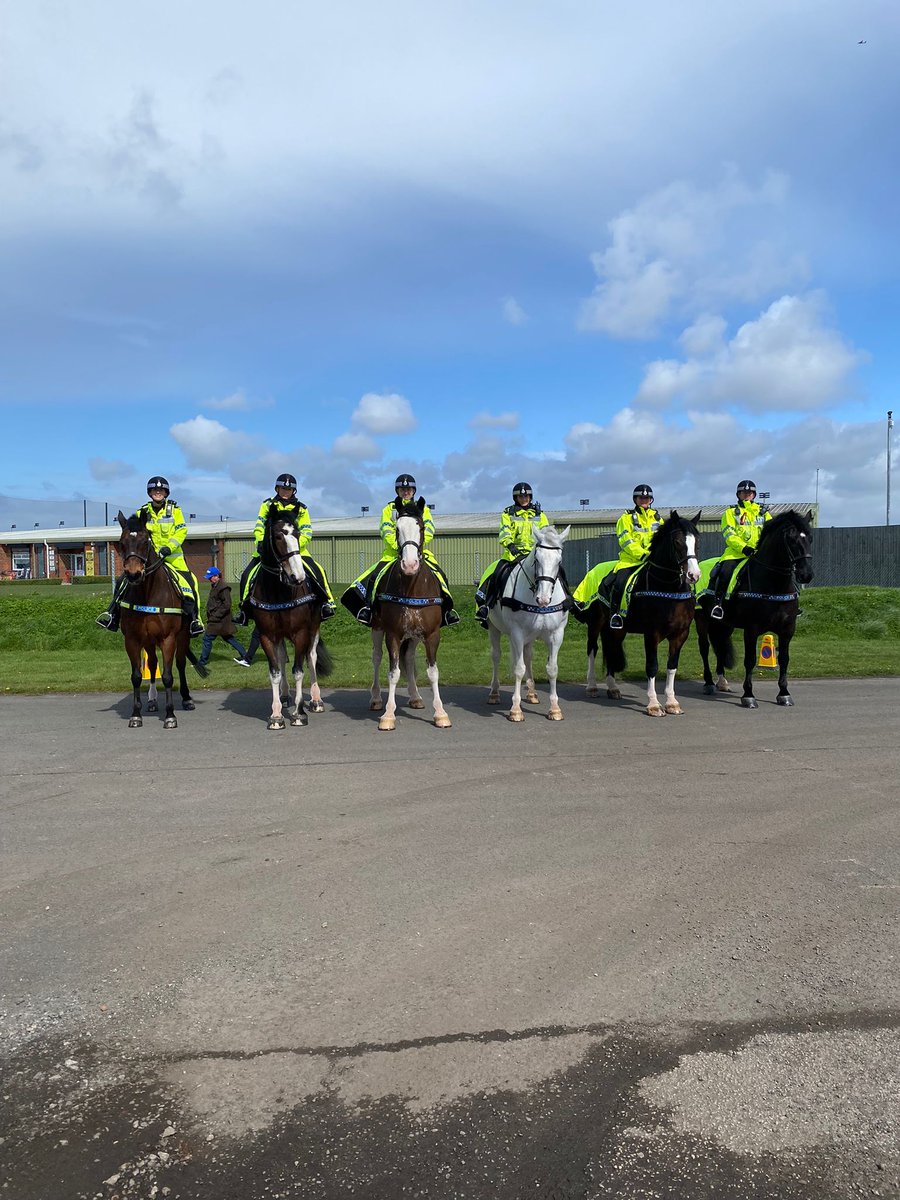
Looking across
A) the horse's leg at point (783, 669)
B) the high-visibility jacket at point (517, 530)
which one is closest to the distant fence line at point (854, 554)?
the horse's leg at point (783, 669)

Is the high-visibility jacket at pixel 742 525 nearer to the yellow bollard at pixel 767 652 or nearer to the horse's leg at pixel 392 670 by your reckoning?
the yellow bollard at pixel 767 652

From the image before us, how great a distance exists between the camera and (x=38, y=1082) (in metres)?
3.43

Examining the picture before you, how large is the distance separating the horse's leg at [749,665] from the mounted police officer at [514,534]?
3431 mm

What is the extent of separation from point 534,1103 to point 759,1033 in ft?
3.63

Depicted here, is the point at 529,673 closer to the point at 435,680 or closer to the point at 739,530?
the point at 435,680

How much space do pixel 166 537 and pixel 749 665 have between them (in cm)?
849

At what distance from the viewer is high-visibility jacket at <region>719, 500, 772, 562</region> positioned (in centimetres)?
1383

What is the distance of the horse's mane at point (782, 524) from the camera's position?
39.6ft

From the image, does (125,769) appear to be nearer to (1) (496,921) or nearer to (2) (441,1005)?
(1) (496,921)

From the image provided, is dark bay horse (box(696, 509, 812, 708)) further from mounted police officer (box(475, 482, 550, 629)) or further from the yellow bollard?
mounted police officer (box(475, 482, 550, 629))

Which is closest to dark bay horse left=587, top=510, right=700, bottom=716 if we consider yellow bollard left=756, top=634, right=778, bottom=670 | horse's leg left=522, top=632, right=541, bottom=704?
horse's leg left=522, top=632, right=541, bottom=704

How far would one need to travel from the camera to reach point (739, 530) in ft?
45.4

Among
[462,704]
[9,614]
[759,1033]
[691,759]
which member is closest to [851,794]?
[691,759]

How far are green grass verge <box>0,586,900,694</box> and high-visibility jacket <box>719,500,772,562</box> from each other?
327cm
